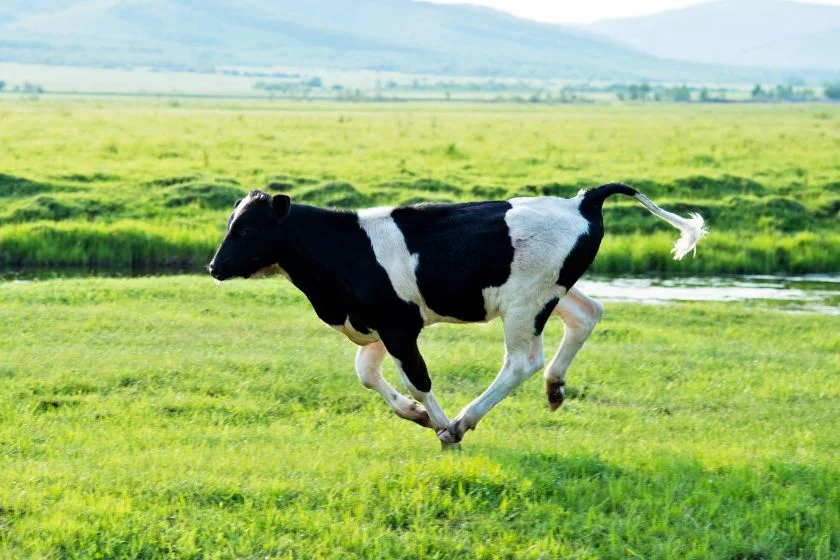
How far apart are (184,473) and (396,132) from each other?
129ft

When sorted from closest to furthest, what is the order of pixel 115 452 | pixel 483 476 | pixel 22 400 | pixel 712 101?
pixel 483 476 < pixel 115 452 < pixel 22 400 < pixel 712 101

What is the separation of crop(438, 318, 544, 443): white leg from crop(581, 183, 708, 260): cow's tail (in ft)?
3.10

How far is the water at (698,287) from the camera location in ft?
58.4

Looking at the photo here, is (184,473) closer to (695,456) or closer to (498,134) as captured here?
(695,456)

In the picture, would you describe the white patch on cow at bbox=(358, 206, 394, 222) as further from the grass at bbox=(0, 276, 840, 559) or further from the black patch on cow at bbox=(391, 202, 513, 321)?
the grass at bbox=(0, 276, 840, 559)

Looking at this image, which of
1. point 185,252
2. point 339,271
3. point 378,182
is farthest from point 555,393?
point 378,182

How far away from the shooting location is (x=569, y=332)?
8.30 meters

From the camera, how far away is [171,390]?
9375 mm

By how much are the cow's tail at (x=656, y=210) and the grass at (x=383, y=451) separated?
53.1 inches

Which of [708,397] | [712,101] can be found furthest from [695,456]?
[712,101]

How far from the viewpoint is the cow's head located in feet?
25.6

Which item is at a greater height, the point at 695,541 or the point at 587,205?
the point at 587,205

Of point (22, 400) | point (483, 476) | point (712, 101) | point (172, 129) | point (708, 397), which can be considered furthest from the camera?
point (712, 101)

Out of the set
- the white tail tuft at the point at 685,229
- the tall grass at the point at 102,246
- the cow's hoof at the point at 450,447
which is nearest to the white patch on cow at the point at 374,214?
the cow's hoof at the point at 450,447
